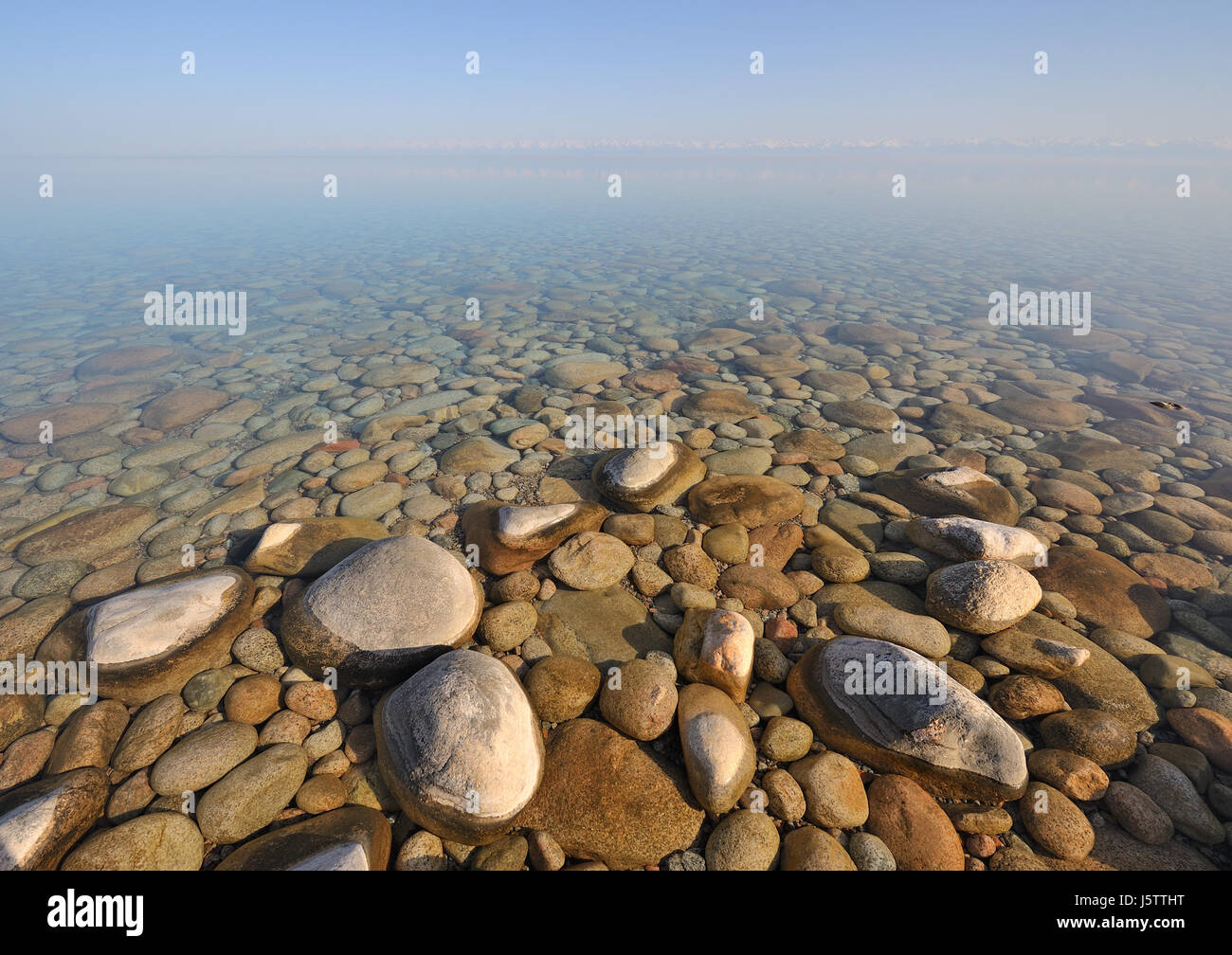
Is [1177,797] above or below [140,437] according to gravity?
below

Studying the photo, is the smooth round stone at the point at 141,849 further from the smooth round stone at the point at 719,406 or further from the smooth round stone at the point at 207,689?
the smooth round stone at the point at 719,406

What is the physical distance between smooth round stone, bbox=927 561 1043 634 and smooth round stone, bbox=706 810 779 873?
2.15 metres

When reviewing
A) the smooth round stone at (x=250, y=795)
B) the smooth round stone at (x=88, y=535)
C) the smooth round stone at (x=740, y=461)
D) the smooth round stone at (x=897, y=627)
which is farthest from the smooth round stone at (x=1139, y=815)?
the smooth round stone at (x=88, y=535)

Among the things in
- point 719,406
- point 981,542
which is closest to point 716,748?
point 981,542

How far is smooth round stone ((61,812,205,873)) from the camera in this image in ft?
9.28

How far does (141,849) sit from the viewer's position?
9.39ft

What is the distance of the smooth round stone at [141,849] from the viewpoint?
9.28 ft

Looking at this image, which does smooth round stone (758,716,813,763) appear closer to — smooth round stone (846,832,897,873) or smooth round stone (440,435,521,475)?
smooth round stone (846,832,897,873)

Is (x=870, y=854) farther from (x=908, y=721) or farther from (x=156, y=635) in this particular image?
(x=156, y=635)

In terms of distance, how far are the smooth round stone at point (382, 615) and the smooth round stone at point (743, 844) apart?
7.07ft

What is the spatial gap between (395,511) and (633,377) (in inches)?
196

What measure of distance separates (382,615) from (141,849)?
1661mm
